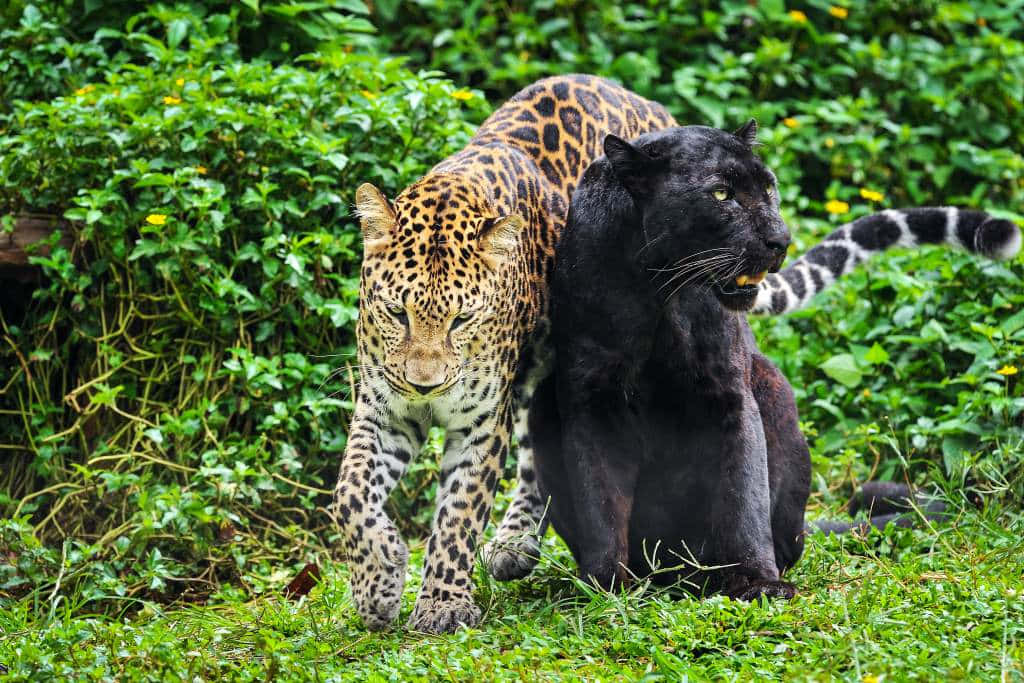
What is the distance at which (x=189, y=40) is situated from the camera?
853cm

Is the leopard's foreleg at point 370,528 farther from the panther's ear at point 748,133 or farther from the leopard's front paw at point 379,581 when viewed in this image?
the panther's ear at point 748,133

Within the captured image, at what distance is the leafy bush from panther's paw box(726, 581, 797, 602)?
103 inches

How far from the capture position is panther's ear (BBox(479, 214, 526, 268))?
17.0 feet

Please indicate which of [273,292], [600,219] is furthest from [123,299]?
[600,219]

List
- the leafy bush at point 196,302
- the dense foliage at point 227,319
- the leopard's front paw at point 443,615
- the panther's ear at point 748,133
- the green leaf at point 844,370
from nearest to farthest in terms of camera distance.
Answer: the leopard's front paw at point 443,615 < the panther's ear at point 748,133 < the dense foliage at point 227,319 < the leafy bush at point 196,302 < the green leaf at point 844,370

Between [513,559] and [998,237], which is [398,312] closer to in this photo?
[513,559]

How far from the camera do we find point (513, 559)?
5855mm

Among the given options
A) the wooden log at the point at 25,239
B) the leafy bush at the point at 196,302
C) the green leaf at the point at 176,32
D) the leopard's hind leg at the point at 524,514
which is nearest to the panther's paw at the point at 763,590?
the leopard's hind leg at the point at 524,514

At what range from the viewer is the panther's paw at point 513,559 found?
5.81 meters

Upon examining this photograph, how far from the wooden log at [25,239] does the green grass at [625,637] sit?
7.96ft

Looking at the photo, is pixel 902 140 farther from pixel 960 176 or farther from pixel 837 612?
pixel 837 612

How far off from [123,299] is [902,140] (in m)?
6.89

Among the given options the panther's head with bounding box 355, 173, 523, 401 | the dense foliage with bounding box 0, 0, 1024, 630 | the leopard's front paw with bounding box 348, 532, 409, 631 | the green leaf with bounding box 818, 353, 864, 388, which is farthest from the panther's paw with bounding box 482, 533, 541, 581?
the green leaf with bounding box 818, 353, 864, 388

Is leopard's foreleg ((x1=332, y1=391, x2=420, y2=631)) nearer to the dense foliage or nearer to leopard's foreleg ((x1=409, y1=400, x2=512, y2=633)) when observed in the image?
leopard's foreleg ((x1=409, y1=400, x2=512, y2=633))
